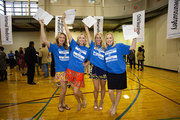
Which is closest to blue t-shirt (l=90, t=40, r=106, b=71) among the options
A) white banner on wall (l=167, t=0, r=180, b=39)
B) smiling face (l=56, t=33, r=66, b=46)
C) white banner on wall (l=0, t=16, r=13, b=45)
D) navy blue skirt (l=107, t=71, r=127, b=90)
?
navy blue skirt (l=107, t=71, r=127, b=90)

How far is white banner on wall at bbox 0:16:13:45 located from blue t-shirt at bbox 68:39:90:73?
5.17m

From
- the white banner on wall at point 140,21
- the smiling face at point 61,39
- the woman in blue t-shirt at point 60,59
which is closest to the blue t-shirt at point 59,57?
the woman in blue t-shirt at point 60,59

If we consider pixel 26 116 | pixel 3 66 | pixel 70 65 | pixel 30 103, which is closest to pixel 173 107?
pixel 70 65

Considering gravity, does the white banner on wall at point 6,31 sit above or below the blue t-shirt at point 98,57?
above

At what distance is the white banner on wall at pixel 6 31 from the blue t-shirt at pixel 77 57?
5171 millimetres

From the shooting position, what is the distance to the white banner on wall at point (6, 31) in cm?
561

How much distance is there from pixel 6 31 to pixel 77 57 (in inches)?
223

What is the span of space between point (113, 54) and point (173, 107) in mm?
1926

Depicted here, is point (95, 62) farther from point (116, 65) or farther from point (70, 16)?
point (70, 16)

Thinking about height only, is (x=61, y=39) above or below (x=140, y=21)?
below

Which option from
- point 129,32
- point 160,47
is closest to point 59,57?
point 129,32

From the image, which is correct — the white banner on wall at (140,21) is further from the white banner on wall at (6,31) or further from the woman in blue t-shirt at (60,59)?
the white banner on wall at (6,31)

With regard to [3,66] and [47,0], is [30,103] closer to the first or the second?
[3,66]

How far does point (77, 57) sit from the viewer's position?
2.17m
